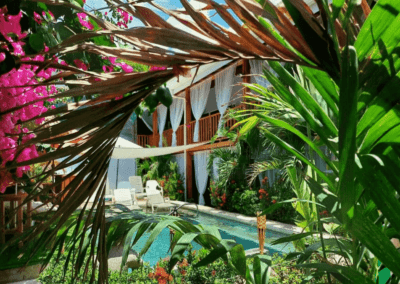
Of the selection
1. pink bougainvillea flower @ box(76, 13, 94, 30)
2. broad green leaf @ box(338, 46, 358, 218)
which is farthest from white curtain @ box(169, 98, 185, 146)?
broad green leaf @ box(338, 46, 358, 218)

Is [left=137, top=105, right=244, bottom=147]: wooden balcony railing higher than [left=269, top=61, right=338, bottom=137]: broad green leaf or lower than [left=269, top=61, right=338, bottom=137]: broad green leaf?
higher

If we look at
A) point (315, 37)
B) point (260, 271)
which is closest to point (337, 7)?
point (315, 37)

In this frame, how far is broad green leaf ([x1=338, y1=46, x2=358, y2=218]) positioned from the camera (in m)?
0.55

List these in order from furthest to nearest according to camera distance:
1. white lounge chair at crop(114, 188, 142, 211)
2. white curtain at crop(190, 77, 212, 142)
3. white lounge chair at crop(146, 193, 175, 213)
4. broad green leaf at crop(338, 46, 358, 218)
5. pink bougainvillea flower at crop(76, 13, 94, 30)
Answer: white lounge chair at crop(114, 188, 142, 211) < white curtain at crop(190, 77, 212, 142) < white lounge chair at crop(146, 193, 175, 213) < pink bougainvillea flower at crop(76, 13, 94, 30) < broad green leaf at crop(338, 46, 358, 218)

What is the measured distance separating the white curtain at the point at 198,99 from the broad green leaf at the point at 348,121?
11997 mm

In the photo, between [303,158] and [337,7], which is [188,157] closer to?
[303,158]

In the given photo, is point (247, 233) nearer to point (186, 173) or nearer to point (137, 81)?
point (186, 173)

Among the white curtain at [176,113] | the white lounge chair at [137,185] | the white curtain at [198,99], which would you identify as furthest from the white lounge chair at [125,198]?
the white curtain at [198,99]

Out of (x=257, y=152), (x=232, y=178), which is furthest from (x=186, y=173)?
(x=257, y=152)

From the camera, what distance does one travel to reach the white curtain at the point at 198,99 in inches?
497

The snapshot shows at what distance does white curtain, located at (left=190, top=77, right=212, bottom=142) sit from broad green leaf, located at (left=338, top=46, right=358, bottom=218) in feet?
39.4

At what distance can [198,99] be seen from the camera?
42.5 feet

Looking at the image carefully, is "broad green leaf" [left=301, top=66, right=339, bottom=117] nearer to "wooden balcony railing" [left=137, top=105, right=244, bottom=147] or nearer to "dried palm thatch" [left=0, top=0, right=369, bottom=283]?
"dried palm thatch" [left=0, top=0, right=369, bottom=283]

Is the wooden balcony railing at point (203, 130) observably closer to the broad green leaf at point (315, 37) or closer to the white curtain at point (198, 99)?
the white curtain at point (198, 99)
